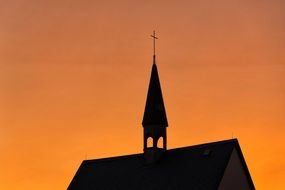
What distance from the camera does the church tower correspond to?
192ft

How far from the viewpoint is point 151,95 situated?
60812 millimetres

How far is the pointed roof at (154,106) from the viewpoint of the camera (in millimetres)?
Answer: 59688

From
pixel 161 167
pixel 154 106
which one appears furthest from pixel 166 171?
pixel 154 106

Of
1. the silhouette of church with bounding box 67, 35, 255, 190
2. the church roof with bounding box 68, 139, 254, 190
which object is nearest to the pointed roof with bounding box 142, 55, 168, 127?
the silhouette of church with bounding box 67, 35, 255, 190

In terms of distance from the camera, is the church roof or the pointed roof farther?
the pointed roof

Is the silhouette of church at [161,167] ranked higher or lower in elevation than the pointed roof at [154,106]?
lower

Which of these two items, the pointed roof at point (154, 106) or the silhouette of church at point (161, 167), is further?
the pointed roof at point (154, 106)

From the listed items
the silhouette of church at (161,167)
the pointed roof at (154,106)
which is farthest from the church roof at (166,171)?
the pointed roof at (154,106)

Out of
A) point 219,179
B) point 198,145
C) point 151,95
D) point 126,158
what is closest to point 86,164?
point 126,158

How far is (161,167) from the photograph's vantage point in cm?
5656

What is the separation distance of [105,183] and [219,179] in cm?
1270

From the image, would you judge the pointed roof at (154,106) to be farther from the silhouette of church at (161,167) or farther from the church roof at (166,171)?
the church roof at (166,171)

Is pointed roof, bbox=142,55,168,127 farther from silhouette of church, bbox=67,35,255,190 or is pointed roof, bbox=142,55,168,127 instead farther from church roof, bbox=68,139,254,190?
church roof, bbox=68,139,254,190

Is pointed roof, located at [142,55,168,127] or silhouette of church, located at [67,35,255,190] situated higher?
pointed roof, located at [142,55,168,127]
